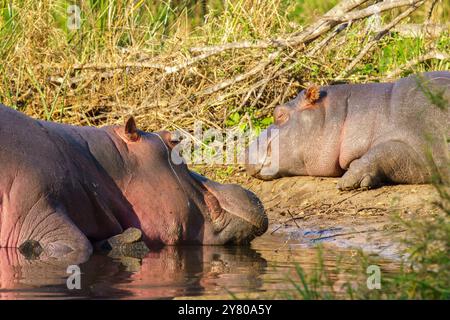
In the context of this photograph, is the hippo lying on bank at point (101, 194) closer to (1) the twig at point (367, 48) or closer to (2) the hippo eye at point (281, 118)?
(2) the hippo eye at point (281, 118)

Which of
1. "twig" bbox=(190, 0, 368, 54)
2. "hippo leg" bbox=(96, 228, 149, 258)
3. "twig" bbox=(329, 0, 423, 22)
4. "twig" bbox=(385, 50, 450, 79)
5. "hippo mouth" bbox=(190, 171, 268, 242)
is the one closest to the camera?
"hippo leg" bbox=(96, 228, 149, 258)

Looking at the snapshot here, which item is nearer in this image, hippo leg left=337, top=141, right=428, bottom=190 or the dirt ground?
the dirt ground

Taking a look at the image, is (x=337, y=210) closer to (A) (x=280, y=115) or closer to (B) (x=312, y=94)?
(B) (x=312, y=94)

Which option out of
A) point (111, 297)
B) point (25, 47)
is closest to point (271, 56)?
point (25, 47)

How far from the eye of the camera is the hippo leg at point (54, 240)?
5.29m

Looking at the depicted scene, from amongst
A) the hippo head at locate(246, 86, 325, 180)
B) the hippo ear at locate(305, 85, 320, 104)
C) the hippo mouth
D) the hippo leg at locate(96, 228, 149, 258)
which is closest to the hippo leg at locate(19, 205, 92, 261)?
the hippo leg at locate(96, 228, 149, 258)

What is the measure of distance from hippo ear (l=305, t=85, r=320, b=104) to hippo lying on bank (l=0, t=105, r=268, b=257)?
241cm

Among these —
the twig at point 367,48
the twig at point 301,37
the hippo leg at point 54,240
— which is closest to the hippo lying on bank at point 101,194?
the hippo leg at point 54,240

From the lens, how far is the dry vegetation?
358 inches

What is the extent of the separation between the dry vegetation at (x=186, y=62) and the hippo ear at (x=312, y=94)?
53 cm

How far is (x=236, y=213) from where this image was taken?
6125 millimetres

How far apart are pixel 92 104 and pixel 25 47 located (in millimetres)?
785

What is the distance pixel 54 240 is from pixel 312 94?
3690mm

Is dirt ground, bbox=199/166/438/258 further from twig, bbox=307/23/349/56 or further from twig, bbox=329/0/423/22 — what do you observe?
twig, bbox=329/0/423/22
